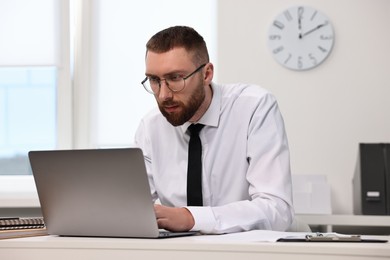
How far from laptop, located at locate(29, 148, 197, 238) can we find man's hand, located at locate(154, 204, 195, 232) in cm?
5

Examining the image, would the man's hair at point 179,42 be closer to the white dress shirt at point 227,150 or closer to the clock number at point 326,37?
the white dress shirt at point 227,150

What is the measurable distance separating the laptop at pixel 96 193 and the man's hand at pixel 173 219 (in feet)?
0.17

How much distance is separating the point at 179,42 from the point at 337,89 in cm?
226

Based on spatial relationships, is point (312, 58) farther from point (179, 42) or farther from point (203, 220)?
point (203, 220)

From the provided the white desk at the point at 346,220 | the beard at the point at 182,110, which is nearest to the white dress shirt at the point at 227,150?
the beard at the point at 182,110

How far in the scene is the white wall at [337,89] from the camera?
4297 mm

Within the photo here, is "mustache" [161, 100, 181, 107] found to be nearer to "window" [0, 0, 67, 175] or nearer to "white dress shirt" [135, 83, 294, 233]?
"white dress shirt" [135, 83, 294, 233]

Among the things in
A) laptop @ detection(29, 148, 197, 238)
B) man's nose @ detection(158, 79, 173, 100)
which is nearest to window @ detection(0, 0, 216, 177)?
man's nose @ detection(158, 79, 173, 100)

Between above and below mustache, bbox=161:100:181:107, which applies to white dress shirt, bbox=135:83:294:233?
below

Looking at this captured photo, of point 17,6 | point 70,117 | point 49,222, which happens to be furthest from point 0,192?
point 49,222

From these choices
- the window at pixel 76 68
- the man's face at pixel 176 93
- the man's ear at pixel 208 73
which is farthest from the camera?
the window at pixel 76 68

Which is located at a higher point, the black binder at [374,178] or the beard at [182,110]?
the beard at [182,110]

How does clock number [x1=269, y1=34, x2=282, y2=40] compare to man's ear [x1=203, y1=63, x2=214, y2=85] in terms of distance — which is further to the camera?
clock number [x1=269, y1=34, x2=282, y2=40]

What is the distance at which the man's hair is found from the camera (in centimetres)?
224
